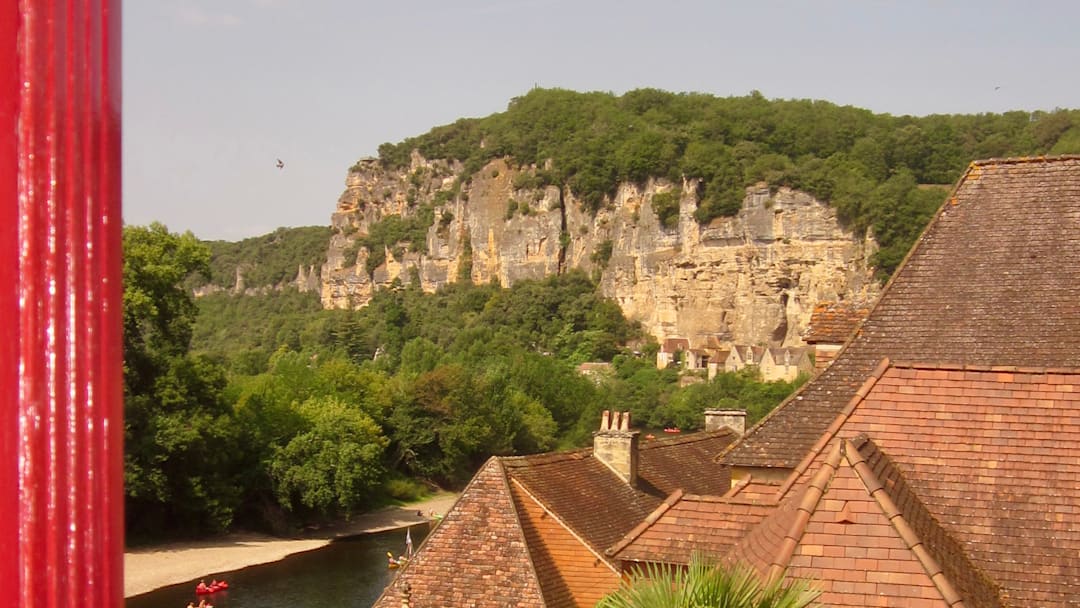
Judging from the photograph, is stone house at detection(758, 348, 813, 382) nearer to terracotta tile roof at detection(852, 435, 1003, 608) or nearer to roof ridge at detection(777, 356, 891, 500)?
roof ridge at detection(777, 356, 891, 500)

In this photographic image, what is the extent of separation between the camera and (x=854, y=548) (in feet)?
23.8

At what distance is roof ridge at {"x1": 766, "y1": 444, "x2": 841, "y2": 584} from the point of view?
24.0 ft

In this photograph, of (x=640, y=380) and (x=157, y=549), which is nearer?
(x=157, y=549)

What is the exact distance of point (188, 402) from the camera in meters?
47.0

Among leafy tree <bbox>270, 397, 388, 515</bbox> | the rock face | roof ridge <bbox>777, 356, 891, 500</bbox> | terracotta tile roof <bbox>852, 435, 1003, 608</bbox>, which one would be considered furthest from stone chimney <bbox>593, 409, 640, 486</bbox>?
the rock face

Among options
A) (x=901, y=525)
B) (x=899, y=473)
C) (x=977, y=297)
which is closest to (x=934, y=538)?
(x=901, y=525)

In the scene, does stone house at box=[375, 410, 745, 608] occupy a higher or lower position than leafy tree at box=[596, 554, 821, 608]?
lower

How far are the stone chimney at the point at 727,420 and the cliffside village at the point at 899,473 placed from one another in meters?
8.88

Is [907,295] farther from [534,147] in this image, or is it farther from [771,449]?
[534,147]

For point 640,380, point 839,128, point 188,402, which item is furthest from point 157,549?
point 839,128

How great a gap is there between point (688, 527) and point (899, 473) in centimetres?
258

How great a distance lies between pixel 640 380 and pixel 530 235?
162 ft

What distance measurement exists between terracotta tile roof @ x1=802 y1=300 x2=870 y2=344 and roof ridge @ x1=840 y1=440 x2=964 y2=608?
290 inches

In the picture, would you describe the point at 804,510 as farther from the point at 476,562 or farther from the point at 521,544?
the point at 476,562
